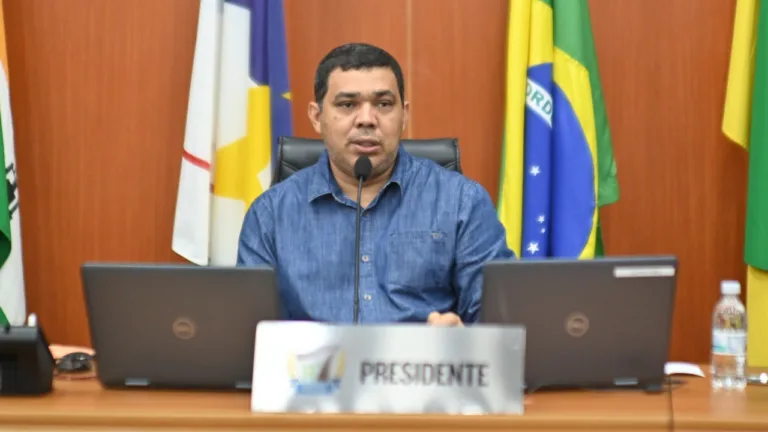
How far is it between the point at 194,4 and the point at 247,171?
0.70 metres

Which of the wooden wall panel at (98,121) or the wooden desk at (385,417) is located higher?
the wooden wall panel at (98,121)

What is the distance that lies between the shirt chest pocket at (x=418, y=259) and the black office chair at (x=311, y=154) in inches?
14.0

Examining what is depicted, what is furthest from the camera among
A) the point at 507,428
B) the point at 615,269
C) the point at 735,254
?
the point at 735,254

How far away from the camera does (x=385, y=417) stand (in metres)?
1.53

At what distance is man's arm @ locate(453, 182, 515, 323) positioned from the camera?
2260 millimetres

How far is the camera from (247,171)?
3514 mm

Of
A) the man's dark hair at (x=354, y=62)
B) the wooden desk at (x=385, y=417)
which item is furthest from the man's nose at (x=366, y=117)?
the wooden desk at (x=385, y=417)

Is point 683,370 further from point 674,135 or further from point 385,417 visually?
point 674,135

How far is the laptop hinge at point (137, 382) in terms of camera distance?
1.77 meters

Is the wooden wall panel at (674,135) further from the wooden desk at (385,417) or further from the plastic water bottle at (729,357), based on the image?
the wooden desk at (385,417)

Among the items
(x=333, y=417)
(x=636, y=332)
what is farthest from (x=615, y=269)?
(x=333, y=417)

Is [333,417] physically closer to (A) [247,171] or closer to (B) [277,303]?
(B) [277,303]

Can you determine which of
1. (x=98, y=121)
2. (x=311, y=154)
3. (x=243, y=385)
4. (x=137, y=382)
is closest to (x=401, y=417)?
(x=243, y=385)

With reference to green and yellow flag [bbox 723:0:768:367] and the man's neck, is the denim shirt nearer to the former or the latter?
the man's neck
